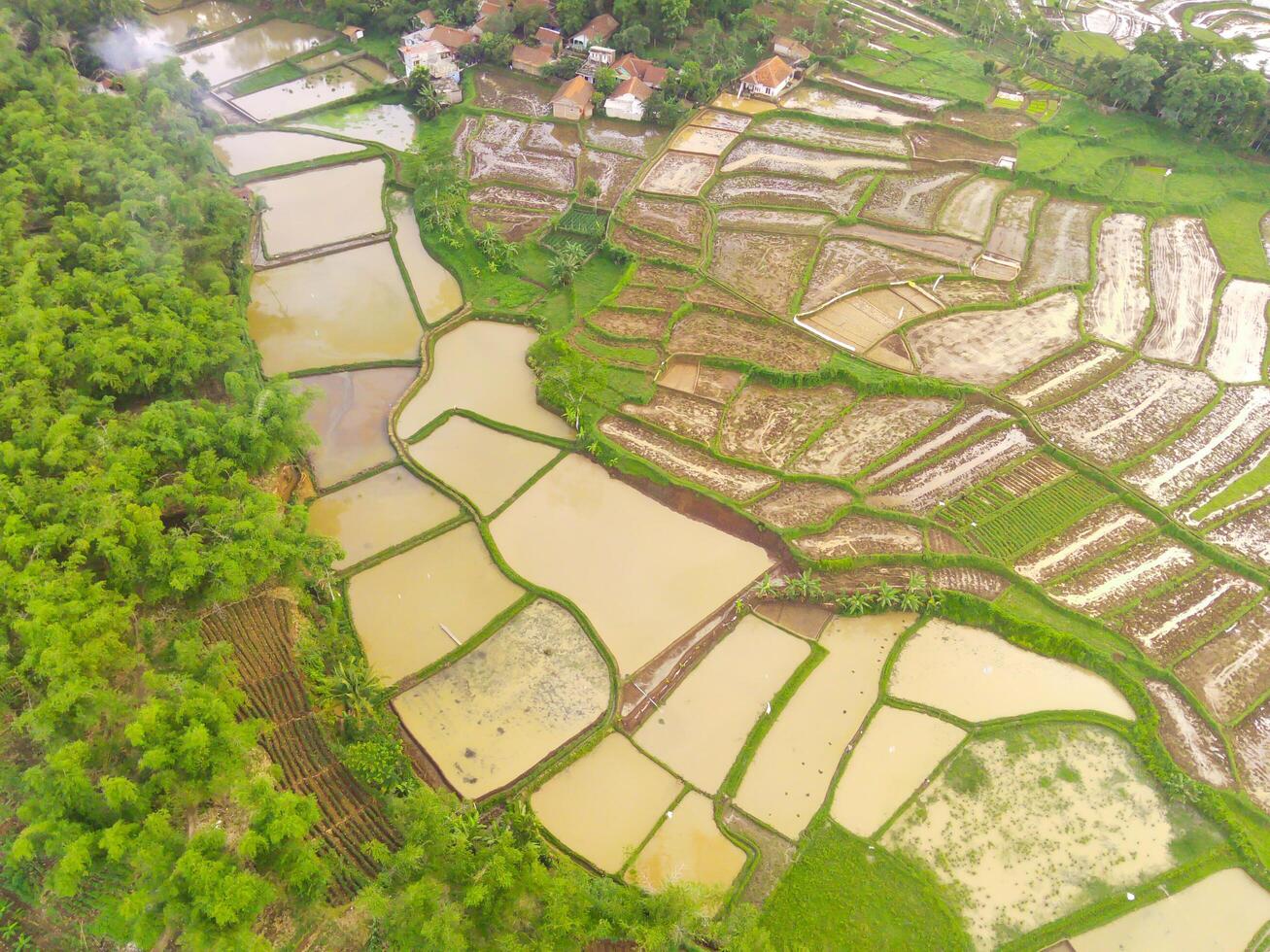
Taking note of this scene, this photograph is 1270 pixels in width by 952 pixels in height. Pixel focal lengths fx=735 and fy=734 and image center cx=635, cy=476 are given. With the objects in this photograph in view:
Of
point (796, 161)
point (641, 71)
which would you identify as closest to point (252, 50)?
point (641, 71)

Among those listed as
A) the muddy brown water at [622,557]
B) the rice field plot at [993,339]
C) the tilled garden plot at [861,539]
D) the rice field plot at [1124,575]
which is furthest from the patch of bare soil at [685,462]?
the rice field plot at [1124,575]

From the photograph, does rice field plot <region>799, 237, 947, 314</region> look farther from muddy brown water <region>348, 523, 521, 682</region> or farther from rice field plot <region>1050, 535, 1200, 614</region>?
muddy brown water <region>348, 523, 521, 682</region>

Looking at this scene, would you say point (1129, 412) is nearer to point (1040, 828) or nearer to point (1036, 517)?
point (1036, 517)

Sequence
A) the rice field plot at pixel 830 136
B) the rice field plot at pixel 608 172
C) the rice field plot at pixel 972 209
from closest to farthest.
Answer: the rice field plot at pixel 972 209 → the rice field plot at pixel 608 172 → the rice field plot at pixel 830 136

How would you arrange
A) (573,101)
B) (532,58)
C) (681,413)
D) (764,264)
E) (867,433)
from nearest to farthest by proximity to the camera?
(867,433) < (681,413) < (764,264) < (573,101) < (532,58)

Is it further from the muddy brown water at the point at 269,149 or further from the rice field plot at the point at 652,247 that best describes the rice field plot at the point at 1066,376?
the muddy brown water at the point at 269,149

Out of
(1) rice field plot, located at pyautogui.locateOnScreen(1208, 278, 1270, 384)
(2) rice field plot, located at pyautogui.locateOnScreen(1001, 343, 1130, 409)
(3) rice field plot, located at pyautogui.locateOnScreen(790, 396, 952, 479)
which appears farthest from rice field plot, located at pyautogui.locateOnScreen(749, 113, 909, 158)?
(3) rice field plot, located at pyautogui.locateOnScreen(790, 396, 952, 479)
